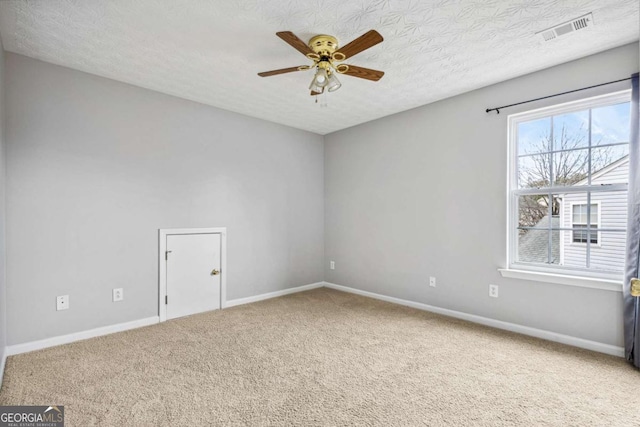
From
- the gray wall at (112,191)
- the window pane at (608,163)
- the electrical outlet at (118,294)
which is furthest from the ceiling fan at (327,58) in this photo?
the electrical outlet at (118,294)

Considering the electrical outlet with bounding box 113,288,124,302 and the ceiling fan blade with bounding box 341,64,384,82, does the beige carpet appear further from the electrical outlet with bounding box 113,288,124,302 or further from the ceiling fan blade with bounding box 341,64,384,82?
the ceiling fan blade with bounding box 341,64,384,82

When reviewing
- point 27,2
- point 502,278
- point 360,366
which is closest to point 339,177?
point 502,278

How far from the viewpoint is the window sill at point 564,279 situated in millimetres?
2525

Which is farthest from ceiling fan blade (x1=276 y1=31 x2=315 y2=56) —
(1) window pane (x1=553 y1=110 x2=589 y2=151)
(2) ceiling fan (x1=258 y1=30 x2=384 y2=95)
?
(1) window pane (x1=553 y1=110 x2=589 y2=151)

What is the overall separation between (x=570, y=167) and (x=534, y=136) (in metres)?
0.43

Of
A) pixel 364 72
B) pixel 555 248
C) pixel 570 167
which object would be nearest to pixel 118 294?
pixel 364 72

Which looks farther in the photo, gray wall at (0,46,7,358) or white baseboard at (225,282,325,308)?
white baseboard at (225,282,325,308)

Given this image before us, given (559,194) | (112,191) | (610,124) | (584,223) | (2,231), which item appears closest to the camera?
(2,231)

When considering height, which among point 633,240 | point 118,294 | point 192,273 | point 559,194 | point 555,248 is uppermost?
point 559,194

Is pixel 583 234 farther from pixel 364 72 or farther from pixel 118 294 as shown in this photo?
pixel 118 294

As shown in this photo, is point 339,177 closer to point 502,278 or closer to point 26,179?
point 502,278

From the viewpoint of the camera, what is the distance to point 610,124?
265 cm

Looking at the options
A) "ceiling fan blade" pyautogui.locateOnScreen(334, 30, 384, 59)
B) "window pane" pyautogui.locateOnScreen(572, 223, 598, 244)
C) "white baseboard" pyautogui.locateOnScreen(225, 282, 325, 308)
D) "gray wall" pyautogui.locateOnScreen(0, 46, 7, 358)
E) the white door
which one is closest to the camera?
"ceiling fan blade" pyautogui.locateOnScreen(334, 30, 384, 59)

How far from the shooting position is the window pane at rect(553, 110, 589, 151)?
9.11 feet
